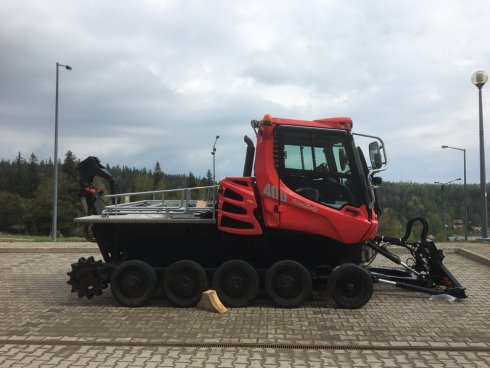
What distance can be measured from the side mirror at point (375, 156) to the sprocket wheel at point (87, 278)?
4.35 meters

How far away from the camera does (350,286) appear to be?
A: 6969mm

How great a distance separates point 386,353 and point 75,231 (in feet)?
194

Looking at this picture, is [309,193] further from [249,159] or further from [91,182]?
[91,182]

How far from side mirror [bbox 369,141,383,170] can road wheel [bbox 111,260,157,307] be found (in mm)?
3626

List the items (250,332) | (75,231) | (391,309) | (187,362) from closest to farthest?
1. (187,362)
2. (250,332)
3. (391,309)
4. (75,231)

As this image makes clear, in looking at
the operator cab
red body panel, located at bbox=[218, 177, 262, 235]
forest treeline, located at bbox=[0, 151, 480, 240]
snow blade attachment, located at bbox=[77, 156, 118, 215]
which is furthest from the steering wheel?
forest treeline, located at bbox=[0, 151, 480, 240]

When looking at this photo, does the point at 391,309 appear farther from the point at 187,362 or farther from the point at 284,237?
the point at 187,362

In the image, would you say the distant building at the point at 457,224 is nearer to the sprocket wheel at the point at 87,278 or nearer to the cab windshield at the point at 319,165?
the cab windshield at the point at 319,165

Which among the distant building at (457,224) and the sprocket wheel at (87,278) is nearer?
the sprocket wheel at (87,278)

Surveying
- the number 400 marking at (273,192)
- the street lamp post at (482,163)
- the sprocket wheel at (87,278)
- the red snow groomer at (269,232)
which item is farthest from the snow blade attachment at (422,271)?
the street lamp post at (482,163)

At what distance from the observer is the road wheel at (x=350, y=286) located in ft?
22.7

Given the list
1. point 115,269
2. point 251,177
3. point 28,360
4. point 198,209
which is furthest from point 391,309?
point 28,360

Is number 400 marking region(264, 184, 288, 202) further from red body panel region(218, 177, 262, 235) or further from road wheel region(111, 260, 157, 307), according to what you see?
road wheel region(111, 260, 157, 307)

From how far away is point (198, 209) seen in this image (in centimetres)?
769
